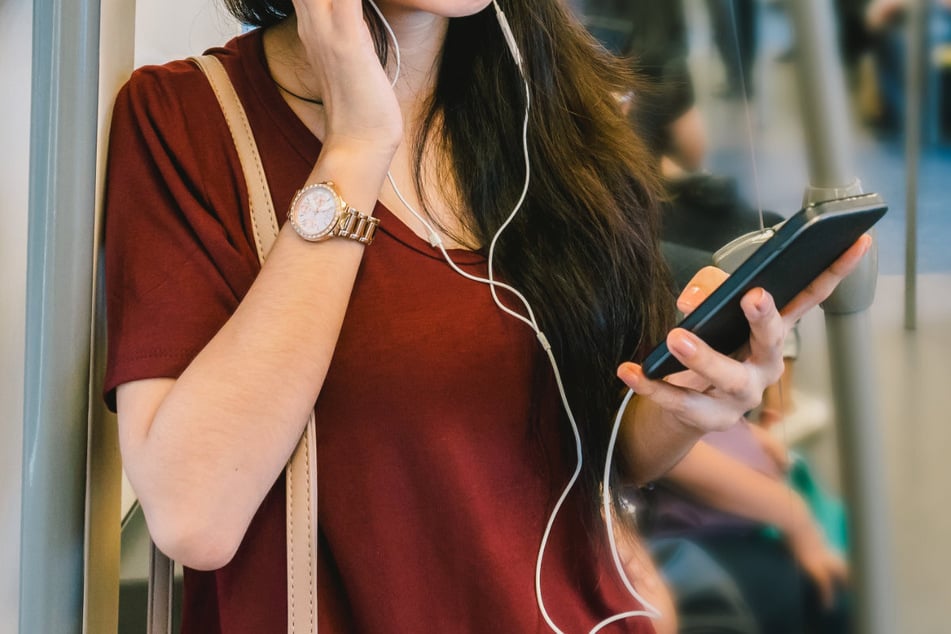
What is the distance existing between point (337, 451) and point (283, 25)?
39 centimetres

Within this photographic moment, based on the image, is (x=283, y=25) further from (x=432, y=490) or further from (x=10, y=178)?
(x=432, y=490)

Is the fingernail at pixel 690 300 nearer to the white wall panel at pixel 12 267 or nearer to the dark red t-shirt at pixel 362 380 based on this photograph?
the dark red t-shirt at pixel 362 380

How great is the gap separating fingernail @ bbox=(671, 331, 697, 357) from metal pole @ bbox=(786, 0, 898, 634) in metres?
0.24

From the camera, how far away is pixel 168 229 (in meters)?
0.60

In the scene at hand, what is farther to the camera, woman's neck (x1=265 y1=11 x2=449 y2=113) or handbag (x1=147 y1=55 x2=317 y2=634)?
woman's neck (x1=265 y1=11 x2=449 y2=113)

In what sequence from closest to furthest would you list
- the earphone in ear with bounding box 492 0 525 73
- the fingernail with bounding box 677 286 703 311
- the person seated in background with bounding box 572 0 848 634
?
the fingernail with bounding box 677 286 703 311 < the earphone in ear with bounding box 492 0 525 73 < the person seated in background with bounding box 572 0 848 634

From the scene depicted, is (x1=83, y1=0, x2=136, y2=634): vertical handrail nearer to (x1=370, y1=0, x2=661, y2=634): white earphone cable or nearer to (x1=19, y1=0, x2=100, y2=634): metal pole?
(x1=19, y1=0, x2=100, y2=634): metal pole

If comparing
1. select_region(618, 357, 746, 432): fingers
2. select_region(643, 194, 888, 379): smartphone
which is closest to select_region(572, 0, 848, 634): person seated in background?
select_region(618, 357, 746, 432): fingers

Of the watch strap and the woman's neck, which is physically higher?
the woman's neck

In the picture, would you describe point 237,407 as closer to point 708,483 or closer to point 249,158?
point 249,158

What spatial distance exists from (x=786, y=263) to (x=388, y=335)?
295 mm

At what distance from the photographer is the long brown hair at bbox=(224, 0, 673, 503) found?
0.74 metres

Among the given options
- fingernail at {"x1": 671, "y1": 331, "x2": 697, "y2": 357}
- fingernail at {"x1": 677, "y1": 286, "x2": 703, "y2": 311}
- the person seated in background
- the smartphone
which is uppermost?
the smartphone

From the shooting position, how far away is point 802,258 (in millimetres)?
498
